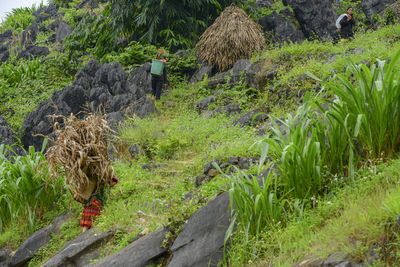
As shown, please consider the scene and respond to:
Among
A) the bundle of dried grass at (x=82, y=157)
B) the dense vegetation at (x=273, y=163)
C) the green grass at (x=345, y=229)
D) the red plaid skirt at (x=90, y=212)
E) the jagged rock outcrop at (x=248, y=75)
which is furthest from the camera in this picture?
the jagged rock outcrop at (x=248, y=75)

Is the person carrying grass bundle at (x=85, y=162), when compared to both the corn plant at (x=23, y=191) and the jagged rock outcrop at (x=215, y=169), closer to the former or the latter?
the corn plant at (x=23, y=191)

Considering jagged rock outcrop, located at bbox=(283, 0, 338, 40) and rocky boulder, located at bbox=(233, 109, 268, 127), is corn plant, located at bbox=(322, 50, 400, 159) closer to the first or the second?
rocky boulder, located at bbox=(233, 109, 268, 127)

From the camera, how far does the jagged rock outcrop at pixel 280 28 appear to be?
48.5 ft

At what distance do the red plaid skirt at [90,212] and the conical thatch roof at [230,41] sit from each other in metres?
7.75

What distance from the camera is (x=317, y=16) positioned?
48.8 ft

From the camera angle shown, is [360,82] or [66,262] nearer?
[360,82]

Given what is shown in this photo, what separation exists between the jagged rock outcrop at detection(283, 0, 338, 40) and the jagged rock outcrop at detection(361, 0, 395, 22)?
43.2 inches

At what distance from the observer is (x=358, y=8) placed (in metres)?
15.5

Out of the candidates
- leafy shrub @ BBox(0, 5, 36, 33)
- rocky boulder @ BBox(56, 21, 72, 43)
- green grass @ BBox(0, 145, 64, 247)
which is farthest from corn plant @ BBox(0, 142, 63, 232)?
leafy shrub @ BBox(0, 5, 36, 33)

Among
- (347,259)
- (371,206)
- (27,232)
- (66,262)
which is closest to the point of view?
(347,259)

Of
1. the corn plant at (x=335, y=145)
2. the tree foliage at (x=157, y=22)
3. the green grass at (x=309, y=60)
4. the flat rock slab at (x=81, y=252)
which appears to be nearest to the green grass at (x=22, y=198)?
the flat rock slab at (x=81, y=252)

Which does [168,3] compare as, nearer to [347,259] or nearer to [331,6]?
[331,6]

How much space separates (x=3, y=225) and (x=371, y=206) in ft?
18.7

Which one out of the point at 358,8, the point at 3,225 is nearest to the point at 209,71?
the point at 358,8
